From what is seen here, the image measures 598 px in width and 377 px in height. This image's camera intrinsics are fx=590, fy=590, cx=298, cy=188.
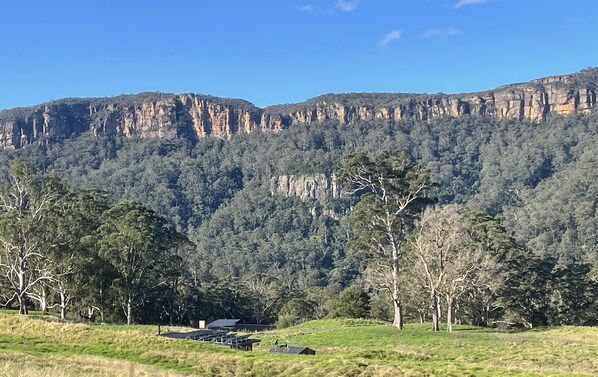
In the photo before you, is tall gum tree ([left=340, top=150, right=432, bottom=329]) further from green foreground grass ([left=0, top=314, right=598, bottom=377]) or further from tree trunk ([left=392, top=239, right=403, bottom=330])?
green foreground grass ([left=0, top=314, right=598, bottom=377])

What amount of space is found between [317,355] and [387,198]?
18.3m

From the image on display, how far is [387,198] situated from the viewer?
4572cm

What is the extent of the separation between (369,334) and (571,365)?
14.5m

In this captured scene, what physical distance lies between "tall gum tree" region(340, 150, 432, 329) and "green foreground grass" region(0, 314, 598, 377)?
671 centimetres

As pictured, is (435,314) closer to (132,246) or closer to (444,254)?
(444,254)

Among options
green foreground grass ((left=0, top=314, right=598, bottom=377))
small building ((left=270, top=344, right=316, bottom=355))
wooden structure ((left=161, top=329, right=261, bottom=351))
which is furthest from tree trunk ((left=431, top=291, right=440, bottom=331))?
small building ((left=270, top=344, right=316, bottom=355))

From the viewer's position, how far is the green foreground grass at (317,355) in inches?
906

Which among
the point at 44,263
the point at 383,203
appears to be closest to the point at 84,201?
the point at 44,263

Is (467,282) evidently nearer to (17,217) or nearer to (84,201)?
(17,217)

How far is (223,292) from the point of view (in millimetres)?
89062

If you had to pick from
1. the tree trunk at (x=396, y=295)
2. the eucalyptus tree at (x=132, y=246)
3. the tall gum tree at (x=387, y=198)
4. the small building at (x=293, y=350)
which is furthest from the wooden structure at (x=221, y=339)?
the eucalyptus tree at (x=132, y=246)

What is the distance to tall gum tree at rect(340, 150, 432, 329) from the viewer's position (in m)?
44.9

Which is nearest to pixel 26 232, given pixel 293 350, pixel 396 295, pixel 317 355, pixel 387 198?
pixel 293 350

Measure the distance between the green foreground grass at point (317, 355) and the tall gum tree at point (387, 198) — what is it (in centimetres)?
671
